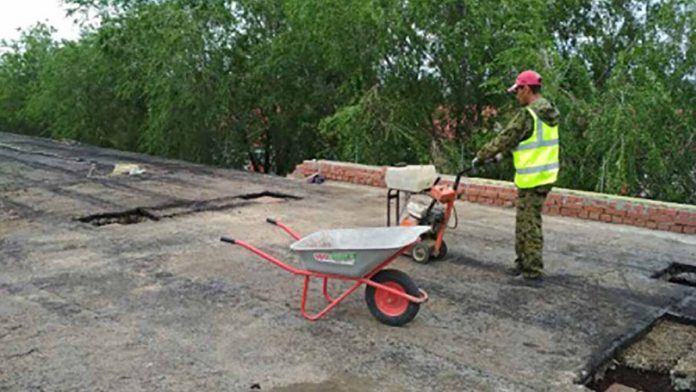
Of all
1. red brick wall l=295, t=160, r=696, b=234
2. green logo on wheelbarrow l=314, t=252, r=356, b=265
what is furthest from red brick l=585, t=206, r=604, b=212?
green logo on wheelbarrow l=314, t=252, r=356, b=265

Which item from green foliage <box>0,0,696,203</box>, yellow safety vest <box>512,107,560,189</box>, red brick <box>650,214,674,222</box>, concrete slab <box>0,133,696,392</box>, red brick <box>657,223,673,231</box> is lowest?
concrete slab <box>0,133,696,392</box>

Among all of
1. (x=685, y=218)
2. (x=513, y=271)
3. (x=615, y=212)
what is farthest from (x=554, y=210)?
(x=513, y=271)

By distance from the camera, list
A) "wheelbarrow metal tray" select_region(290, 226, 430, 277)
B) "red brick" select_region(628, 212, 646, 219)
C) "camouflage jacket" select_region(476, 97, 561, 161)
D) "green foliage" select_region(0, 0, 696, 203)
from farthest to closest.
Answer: "green foliage" select_region(0, 0, 696, 203)
"red brick" select_region(628, 212, 646, 219)
"camouflage jacket" select_region(476, 97, 561, 161)
"wheelbarrow metal tray" select_region(290, 226, 430, 277)

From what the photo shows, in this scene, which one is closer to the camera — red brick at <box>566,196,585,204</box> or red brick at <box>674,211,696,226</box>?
red brick at <box>674,211,696,226</box>

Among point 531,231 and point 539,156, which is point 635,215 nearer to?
point 531,231

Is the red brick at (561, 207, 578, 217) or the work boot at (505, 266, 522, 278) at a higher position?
the red brick at (561, 207, 578, 217)

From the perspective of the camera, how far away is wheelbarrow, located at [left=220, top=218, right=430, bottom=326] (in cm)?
414

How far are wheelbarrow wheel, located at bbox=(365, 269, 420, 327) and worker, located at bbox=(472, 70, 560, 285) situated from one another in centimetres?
160

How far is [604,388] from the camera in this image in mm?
3676

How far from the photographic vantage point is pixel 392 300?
434 cm

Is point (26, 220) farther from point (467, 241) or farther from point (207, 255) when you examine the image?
point (467, 241)

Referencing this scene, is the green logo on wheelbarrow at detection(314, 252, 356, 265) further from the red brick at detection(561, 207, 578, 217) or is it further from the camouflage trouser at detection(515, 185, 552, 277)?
the red brick at detection(561, 207, 578, 217)

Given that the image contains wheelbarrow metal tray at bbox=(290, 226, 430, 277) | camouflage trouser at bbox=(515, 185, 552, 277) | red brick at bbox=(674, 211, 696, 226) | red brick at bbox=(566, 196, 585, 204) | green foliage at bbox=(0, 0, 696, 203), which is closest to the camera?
wheelbarrow metal tray at bbox=(290, 226, 430, 277)

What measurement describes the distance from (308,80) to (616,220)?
823cm
